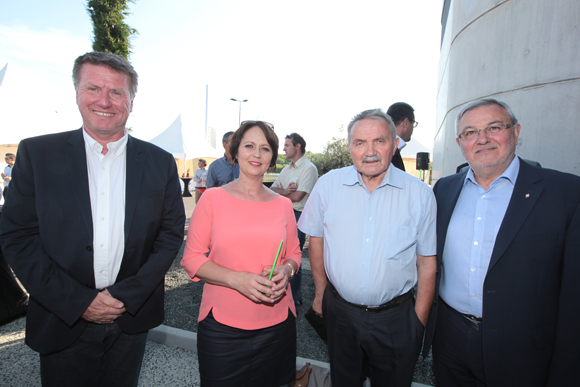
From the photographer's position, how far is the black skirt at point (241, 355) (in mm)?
1776

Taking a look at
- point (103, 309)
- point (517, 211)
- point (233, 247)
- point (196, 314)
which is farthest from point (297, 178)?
point (103, 309)

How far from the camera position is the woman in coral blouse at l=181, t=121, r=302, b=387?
5.82 feet

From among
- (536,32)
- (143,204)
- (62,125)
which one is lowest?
(143,204)

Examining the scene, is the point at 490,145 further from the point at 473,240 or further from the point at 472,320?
the point at 472,320

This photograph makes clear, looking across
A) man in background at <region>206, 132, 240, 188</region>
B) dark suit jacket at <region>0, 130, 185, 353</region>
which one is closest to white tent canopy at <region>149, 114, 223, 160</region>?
man in background at <region>206, 132, 240, 188</region>

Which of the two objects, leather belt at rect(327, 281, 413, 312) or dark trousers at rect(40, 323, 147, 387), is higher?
leather belt at rect(327, 281, 413, 312)

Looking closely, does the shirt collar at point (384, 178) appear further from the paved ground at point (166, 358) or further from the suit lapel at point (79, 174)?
the paved ground at point (166, 358)

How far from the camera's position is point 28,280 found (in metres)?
1.53

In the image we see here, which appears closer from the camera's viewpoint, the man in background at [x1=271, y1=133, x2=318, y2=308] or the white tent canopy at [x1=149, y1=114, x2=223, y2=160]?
the man in background at [x1=271, y1=133, x2=318, y2=308]

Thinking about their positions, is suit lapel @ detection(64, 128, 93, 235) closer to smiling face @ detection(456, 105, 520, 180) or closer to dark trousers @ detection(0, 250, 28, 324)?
smiling face @ detection(456, 105, 520, 180)

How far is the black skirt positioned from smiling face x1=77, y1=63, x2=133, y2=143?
132 cm

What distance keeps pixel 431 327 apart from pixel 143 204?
79.3 inches

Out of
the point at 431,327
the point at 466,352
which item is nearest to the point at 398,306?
the point at 431,327

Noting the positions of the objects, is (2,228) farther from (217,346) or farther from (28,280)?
(217,346)
